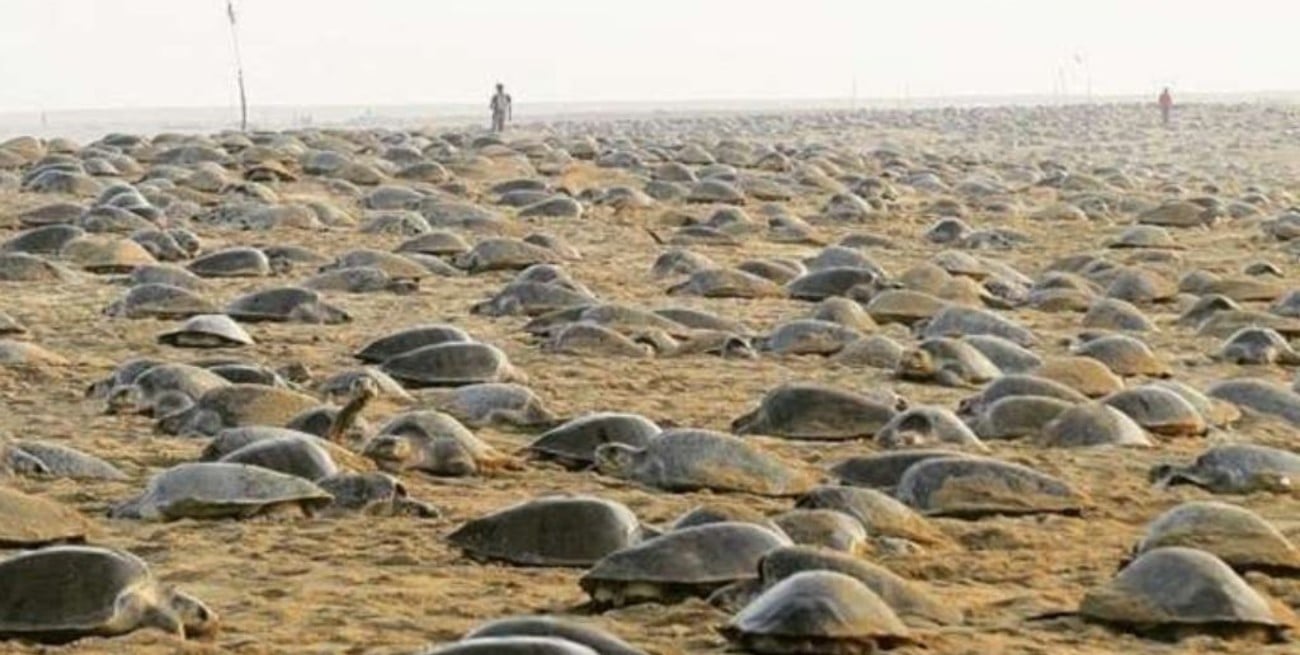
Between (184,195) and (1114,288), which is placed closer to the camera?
(1114,288)

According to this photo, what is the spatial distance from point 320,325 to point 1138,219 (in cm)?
847

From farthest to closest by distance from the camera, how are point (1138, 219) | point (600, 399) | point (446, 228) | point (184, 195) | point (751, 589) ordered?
point (1138, 219), point (184, 195), point (446, 228), point (600, 399), point (751, 589)

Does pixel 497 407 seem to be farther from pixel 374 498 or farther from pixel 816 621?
pixel 816 621

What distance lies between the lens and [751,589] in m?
4.30

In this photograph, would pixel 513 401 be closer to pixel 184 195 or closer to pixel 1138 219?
pixel 184 195

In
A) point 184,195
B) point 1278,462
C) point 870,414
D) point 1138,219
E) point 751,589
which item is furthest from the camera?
point 1138,219

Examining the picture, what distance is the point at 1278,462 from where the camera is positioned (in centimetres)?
586

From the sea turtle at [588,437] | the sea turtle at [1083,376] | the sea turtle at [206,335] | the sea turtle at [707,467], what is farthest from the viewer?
the sea turtle at [206,335]

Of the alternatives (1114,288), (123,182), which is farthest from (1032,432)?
(123,182)

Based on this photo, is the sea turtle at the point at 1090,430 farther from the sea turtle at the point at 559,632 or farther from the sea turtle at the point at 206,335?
the sea turtle at the point at 206,335

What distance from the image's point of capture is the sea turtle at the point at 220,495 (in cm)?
512

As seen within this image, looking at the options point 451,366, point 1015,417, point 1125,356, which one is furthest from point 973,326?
point 451,366

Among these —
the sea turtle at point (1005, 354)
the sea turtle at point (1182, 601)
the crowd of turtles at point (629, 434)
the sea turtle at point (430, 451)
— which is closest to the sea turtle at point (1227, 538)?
the crowd of turtles at point (629, 434)

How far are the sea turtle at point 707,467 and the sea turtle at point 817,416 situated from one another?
0.66 meters
